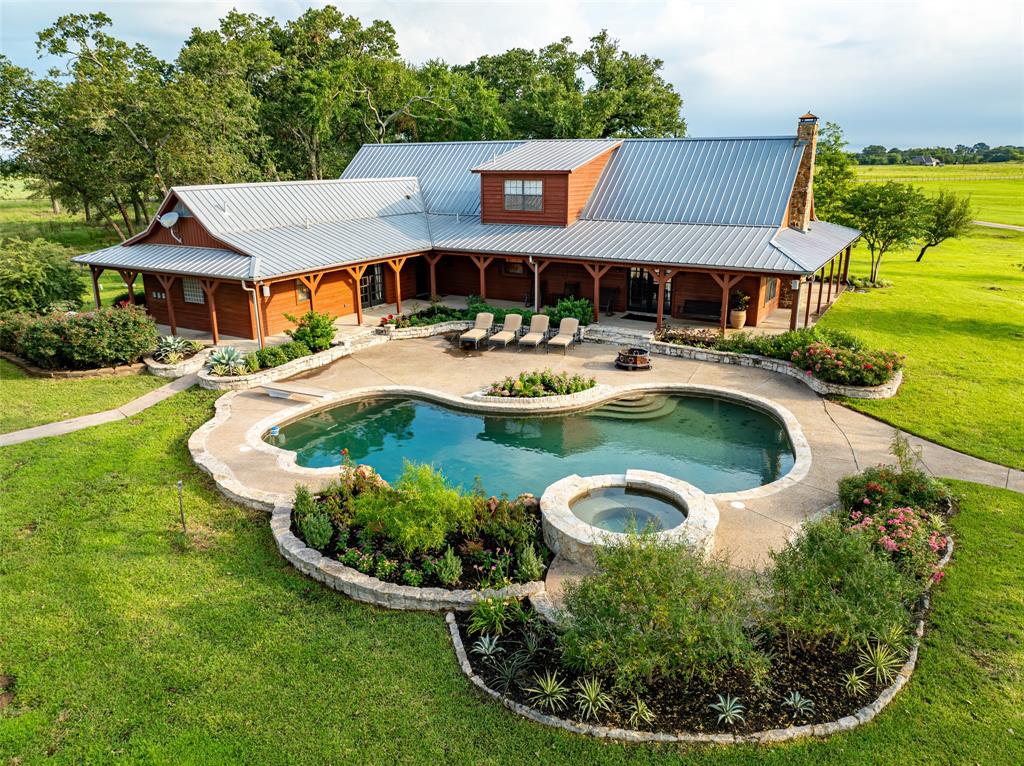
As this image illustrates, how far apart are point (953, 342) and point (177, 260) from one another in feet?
79.0

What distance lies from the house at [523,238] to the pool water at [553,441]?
530 centimetres

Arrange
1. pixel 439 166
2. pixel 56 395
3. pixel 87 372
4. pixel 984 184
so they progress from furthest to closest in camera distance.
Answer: pixel 984 184
pixel 439 166
pixel 87 372
pixel 56 395

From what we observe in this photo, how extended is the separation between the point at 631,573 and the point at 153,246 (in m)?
20.6

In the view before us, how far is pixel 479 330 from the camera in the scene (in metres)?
21.7

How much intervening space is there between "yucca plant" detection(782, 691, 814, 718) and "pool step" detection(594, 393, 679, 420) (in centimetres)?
895

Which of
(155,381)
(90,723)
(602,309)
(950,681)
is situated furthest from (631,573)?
(602,309)

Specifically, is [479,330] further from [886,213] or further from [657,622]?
[886,213]

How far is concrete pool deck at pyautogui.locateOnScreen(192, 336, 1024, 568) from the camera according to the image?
36.9ft

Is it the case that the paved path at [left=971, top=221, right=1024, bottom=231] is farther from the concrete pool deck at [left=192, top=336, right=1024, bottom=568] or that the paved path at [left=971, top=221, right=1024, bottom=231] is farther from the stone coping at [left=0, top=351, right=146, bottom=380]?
the stone coping at [left=0, top=351, right=146, bottom=380]

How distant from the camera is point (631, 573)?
787 cm

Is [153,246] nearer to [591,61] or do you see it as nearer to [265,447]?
[265,447]

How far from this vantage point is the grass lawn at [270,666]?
22.8ft

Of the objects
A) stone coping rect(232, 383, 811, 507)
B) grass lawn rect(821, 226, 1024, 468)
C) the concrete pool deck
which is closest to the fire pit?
the concrete pool deck

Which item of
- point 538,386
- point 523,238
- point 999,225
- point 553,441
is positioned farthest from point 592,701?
point 999,225
